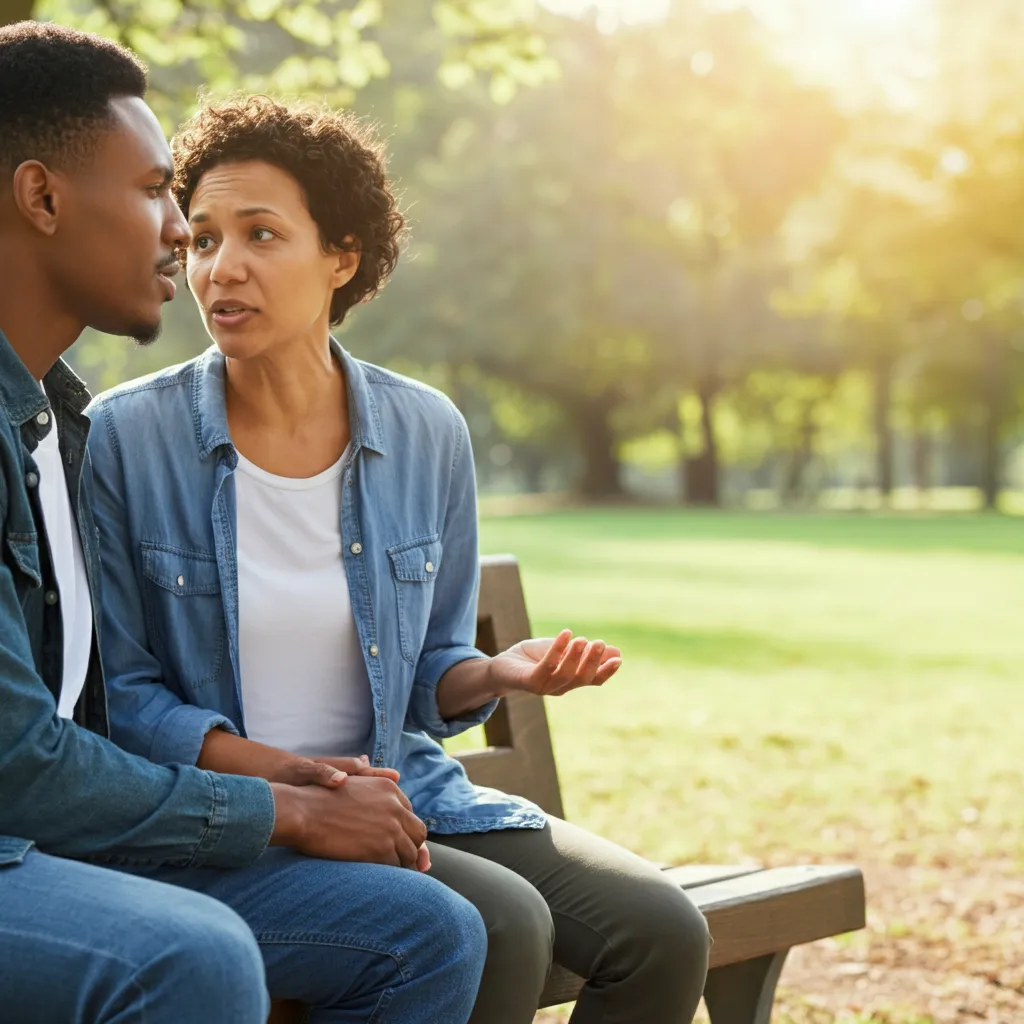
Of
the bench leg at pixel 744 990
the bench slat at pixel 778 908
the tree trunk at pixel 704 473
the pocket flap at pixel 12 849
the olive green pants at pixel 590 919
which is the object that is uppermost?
the pocket flap at pixel 12 849

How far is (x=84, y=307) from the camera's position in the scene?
2.54 m

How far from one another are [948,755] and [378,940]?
6.63m

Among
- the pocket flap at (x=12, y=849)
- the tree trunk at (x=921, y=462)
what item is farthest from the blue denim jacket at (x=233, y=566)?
the tree trunk at (x=921, y=462)

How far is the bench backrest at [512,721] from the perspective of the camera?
12.9ft

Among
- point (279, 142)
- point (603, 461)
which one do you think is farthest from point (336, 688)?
point (603, 461)

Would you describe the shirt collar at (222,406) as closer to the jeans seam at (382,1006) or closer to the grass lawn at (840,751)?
the jeans seam at (382,1006)

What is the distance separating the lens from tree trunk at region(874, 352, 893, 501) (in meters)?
47.4

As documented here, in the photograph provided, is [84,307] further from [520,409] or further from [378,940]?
[520,409]

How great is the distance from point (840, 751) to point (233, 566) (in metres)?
6.25

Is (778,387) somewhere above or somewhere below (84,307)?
below

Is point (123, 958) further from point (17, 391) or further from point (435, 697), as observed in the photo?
point (435, 697)

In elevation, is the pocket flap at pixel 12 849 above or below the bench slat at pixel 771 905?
above

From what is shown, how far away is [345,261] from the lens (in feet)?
10.8

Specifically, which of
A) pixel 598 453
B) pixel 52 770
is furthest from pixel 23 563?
pixel 598 453
